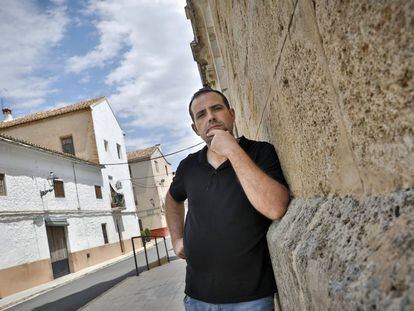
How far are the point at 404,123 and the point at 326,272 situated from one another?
32 cm

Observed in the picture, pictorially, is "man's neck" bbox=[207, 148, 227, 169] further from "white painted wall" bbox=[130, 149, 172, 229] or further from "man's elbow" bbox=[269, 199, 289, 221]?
"white painted wall" bbox=[130, 149, 172, 229]

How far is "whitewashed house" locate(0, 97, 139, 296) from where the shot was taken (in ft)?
58.2

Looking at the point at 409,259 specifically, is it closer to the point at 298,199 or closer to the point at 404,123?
the point at 404,123

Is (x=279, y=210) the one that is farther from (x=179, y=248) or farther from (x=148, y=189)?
(x=148, y=189)

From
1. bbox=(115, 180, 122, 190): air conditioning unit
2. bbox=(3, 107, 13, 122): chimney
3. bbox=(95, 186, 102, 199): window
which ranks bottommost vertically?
bbox=(95, 186, 102, 199): window

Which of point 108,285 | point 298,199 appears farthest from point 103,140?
point 298,199

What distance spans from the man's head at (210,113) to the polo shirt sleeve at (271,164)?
1.05 ft

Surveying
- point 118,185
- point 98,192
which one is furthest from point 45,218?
point 118,185

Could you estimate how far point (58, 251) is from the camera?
53.6 feet

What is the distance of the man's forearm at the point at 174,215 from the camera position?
207 centimetres

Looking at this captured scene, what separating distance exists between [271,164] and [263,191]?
232 mm

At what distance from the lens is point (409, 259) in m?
0.44

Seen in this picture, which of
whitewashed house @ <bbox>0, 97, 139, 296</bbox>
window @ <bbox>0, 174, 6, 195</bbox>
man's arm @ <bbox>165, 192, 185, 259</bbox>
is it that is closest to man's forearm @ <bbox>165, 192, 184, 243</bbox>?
man's arm @ <bbox>165, 192, 185, 259</bbox>

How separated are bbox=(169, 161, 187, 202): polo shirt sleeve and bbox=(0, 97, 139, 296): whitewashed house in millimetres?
15500
